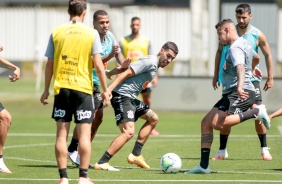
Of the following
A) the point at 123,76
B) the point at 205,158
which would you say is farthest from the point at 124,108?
the point at 205,158

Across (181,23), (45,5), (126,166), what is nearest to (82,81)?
(126,166)

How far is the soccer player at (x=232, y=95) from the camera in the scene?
1273 cm

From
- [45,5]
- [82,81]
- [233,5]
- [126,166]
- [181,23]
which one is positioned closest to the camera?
[82,81]

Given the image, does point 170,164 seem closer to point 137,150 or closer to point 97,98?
point 137,150

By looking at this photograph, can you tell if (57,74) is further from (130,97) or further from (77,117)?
(130,97)

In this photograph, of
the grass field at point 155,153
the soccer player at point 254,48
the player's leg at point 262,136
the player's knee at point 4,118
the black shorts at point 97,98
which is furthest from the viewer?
the player's leg at point 262,136

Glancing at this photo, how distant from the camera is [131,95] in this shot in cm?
1346

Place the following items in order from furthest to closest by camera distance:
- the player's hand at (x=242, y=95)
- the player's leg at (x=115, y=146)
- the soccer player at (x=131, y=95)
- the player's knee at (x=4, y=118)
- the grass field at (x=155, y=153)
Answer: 1. the player's leg at (x=115, y=146)
2. the soccer player at (x=131, y=95)
3. the player's knee at (x=4, y=118)
4. the player's hand at (x=242, y=95)
5. the grass field at (x=155, y=153)

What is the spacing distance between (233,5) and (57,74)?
16.6m

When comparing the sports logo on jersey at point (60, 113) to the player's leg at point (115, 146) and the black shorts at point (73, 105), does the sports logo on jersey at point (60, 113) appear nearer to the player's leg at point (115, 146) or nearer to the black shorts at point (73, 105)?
the black shorts at point (73, 105)

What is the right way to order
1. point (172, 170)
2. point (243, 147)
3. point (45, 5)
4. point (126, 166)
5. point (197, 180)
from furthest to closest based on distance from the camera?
point (45, 5)
point (243, 147)
point (126, 166)
point (172, 170)
point (197, 180)

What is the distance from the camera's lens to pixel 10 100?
2898 cm

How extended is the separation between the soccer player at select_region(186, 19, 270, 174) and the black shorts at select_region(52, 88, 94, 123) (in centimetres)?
231

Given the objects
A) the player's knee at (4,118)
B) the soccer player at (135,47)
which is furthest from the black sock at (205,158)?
the soccer player at (135,47)
